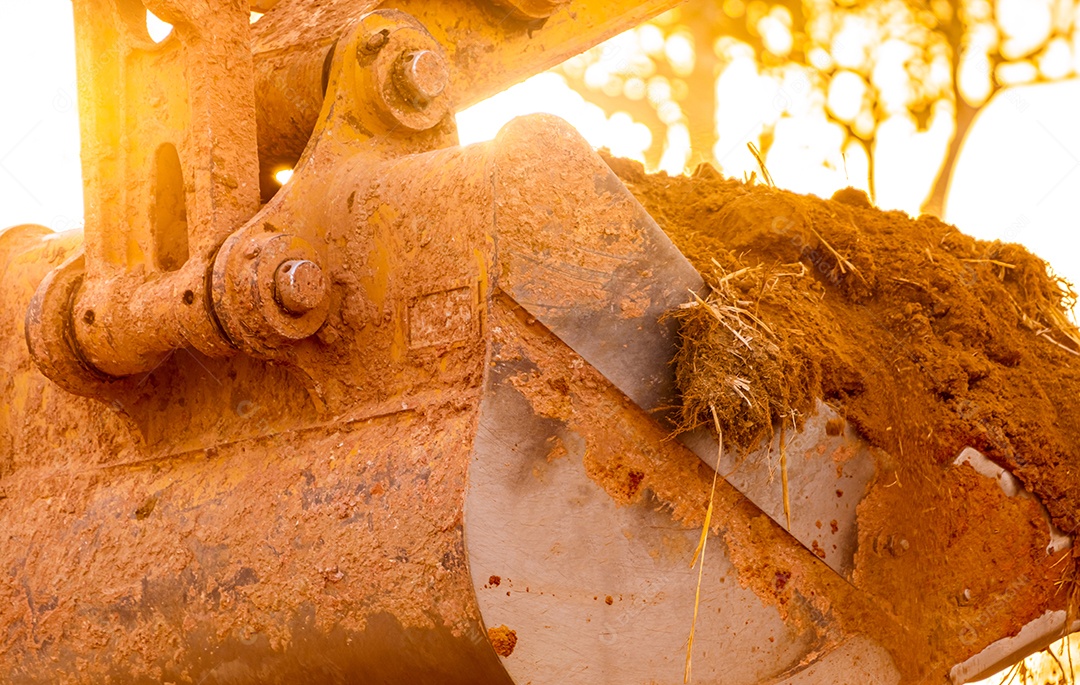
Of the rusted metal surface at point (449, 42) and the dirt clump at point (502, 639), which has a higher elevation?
the rusted metal surface at point (449, 42)

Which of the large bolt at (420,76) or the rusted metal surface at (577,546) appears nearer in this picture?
the rusted metal surface at (577,546)

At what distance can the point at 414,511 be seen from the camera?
2.47m

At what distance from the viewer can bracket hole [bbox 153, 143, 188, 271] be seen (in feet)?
10.5

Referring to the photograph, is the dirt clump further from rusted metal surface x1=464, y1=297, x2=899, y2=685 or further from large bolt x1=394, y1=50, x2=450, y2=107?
large bolt x1=394, y1=50, x2=450, y2=107

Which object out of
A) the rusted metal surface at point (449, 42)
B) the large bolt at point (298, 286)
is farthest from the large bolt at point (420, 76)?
the large bolt at point (298, 286)

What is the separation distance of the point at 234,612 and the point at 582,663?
2.88ft

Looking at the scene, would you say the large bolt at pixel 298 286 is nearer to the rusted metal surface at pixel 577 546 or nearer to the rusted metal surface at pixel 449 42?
the rusted metal surface at pixel 577 546

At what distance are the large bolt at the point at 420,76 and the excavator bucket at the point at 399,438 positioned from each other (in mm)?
11

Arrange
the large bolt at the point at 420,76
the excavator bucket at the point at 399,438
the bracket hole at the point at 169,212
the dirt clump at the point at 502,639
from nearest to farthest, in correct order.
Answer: the dirt clump at the point at 502,639 → the excavator bucket at the point at 399,438 → the large bolt at the point at 420,76 → the bracket hole at the point at 169,212

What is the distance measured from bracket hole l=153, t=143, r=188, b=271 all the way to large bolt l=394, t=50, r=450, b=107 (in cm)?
64

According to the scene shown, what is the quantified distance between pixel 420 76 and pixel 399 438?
3.28 feet

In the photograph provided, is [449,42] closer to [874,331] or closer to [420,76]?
[420,76]

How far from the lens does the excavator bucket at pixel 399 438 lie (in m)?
2.52

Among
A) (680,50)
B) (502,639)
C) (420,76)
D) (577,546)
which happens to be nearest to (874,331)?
(577,546)
